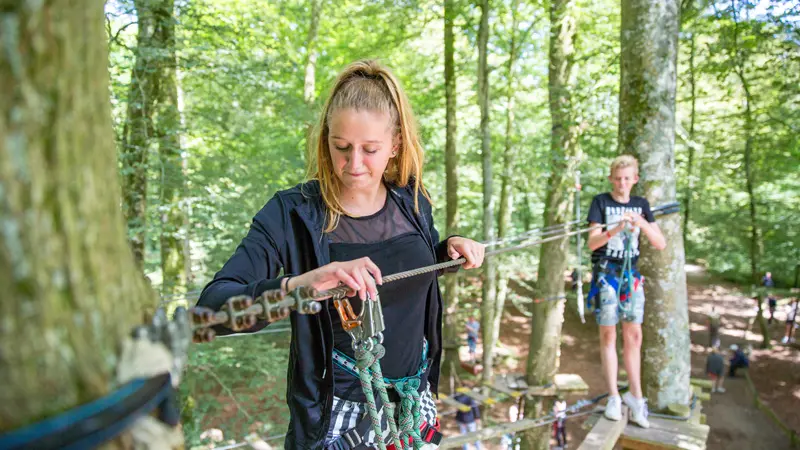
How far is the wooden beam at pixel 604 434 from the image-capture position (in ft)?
10.4

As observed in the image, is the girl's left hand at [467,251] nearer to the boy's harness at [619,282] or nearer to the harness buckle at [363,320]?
the harness buckle at [363,320]

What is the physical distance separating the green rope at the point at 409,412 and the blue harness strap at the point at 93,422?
102 cm

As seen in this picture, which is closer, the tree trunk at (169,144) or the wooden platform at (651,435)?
the wooden platform at (651,435)

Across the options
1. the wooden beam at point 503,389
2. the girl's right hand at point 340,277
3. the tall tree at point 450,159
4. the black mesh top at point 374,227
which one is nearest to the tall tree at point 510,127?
the tall tree at point 450,159

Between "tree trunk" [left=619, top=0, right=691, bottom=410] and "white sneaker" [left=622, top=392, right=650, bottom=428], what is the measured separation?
16cm

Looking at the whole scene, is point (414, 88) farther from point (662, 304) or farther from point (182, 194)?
point (662, 304)

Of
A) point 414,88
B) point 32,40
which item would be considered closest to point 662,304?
point 32,40

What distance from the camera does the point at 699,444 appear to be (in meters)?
3.28

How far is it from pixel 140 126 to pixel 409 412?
13.8 ft

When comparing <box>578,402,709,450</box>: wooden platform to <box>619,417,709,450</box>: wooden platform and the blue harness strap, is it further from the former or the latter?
the blue harness strap

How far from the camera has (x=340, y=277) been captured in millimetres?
1150

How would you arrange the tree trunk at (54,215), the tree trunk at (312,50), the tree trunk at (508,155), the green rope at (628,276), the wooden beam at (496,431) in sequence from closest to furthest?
the tree trunk at (54,215)
the green rope at (628,276)
the wooden beam at (496,431)
the tree trunk at (312,50)
the tree trunk at (508,155)

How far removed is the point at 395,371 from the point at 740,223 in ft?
44.7

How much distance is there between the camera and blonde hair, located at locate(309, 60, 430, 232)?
4.97 ft
